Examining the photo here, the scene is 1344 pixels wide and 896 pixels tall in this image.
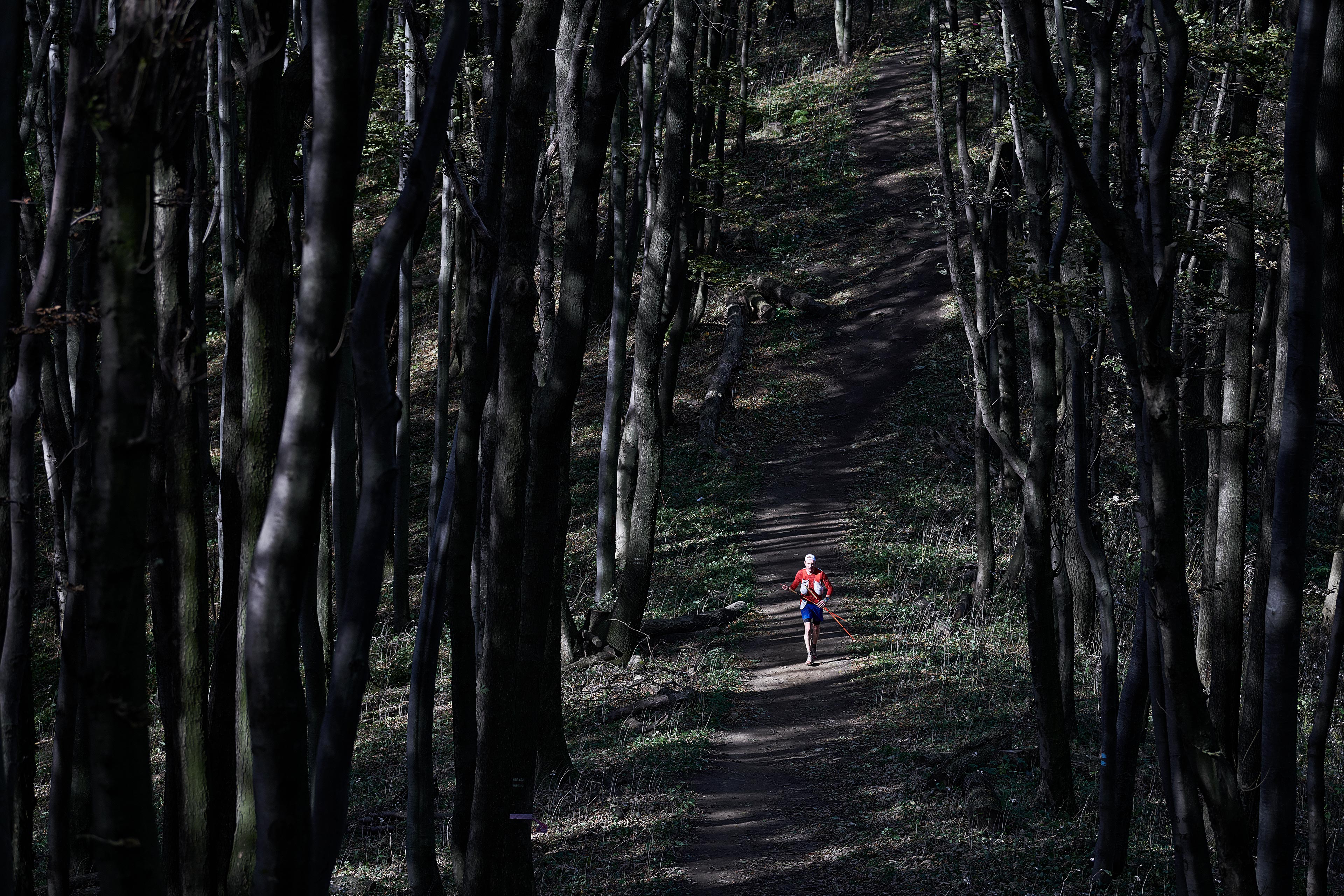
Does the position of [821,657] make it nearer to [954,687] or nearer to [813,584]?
[813,584]

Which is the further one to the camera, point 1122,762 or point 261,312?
point 1122,762

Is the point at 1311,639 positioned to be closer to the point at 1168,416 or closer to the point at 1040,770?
the point at 1040,770

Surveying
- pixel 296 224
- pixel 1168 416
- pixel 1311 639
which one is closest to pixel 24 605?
pixel 296 224

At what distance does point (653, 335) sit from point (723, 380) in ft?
36.1

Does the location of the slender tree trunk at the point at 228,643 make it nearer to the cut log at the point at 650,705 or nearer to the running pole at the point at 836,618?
the cut log at the point at 650,705

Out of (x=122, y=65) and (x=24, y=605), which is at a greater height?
(x=122, y=65)

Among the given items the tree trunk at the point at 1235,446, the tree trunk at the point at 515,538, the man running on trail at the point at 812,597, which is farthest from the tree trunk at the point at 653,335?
the tree trunk at the point at 515,538

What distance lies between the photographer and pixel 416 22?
668cm

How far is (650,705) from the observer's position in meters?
11.6

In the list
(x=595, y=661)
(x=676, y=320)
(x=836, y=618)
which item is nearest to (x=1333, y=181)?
(x=836, y=618)

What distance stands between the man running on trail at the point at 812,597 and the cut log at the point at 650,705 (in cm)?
189

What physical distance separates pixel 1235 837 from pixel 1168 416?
2065 mm

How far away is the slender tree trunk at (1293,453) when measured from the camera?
14.5ft

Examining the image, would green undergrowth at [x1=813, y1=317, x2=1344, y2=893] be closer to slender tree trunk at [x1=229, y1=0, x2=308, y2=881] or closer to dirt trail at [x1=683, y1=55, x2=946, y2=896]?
dirt trail at [x1=683, y1=55, x2=946, y2=896]
